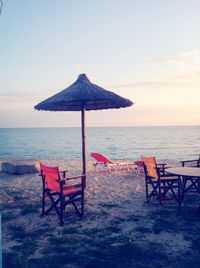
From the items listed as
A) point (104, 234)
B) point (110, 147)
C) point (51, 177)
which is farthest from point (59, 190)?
point (110, 147)

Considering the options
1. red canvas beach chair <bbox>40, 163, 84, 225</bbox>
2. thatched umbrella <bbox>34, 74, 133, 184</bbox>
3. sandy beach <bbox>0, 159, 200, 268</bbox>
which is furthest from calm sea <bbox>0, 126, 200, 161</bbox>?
red canvas beach chair <bbox>40, 163, 84, 225</bbox>

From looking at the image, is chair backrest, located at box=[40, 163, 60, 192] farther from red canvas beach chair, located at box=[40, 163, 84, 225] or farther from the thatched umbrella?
the thatched umbrella

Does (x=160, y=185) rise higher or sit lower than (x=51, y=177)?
lower

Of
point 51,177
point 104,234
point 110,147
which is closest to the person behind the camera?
point 104,234

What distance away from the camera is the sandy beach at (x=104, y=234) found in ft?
12.6

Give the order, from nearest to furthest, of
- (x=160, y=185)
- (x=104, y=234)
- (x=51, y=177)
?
(x=104, y=234) → (x=51, y=177) → (x=160, y=185)

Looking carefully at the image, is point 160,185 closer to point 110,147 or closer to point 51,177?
point 51,177

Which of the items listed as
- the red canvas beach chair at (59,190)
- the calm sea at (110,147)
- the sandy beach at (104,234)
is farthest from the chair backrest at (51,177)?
the calm sea at (110,147)

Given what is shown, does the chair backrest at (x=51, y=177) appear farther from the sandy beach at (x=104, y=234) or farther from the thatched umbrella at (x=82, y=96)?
the thatched umbrella at (x=82, y=96)

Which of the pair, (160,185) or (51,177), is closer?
(51,177)

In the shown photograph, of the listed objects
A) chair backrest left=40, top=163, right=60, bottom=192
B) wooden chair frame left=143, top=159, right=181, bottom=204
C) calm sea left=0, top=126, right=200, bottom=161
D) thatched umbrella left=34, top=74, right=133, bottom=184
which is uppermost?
thatched umbrella left=34, top=74, right=133, bottom=184

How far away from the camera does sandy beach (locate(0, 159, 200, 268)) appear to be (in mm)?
3840

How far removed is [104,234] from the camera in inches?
185

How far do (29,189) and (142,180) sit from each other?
3.63 m
